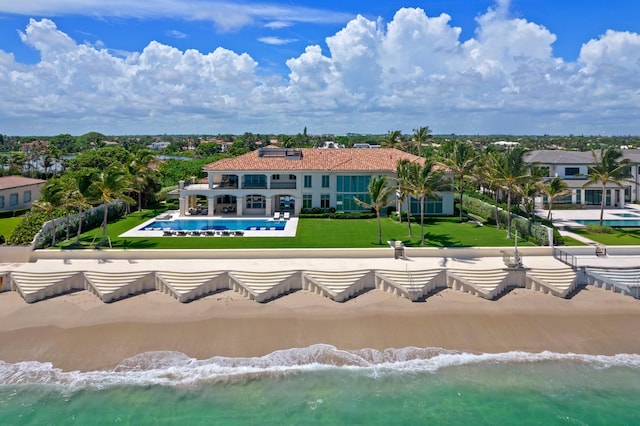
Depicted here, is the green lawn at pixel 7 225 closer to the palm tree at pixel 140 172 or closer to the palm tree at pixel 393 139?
the palm tree at pixel 140 172

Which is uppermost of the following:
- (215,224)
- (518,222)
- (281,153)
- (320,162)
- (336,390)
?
(281,153)

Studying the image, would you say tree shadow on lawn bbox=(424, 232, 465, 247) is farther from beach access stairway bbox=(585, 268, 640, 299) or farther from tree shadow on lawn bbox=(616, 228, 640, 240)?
tree shadow on lawn bbox=(616, 228, 640, 240)

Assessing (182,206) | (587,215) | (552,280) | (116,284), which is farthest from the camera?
(587,215)

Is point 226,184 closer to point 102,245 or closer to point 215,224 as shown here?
point 215,224

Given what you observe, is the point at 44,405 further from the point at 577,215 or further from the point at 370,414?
the point at 577,215

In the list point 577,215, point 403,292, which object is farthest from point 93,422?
point 577,215

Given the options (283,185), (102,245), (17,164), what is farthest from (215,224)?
(17,164)

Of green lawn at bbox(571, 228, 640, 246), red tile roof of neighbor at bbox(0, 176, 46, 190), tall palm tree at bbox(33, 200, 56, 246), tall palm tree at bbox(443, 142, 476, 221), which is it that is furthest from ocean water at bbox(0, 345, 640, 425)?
red tile roof of neighbor at bbox(0, 176, 46, 190)
